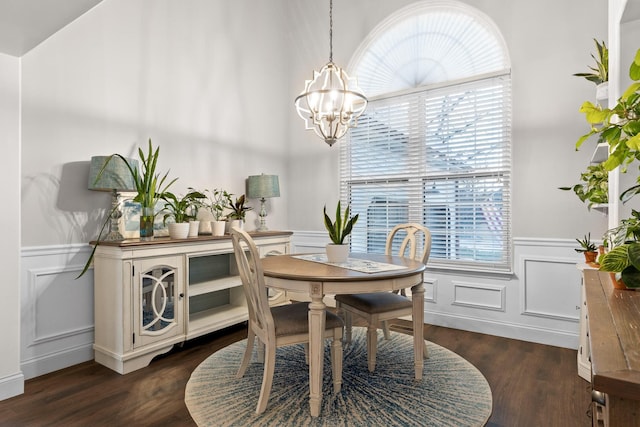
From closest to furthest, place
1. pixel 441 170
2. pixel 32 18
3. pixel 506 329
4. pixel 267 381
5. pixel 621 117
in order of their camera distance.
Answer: pixel 621 117
pixel 32 18
pixel 267 381
pixel 506 329
pixel 441 170

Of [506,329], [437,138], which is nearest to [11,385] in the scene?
[506,329]

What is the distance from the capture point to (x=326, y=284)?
197cm

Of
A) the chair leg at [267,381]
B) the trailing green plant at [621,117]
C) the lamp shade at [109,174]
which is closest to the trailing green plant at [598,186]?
the trailing green plant at [621,117]

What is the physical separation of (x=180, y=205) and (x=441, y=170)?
2.41m

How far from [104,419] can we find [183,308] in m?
0.99

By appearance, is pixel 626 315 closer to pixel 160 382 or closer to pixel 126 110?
pixel 160 382

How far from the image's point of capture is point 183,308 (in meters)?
2.87

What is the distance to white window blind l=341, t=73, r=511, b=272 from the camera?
332cm

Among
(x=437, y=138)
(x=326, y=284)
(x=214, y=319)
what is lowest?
(x=214, y=319)

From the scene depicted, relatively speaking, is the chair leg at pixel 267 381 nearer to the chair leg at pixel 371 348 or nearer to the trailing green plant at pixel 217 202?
the chair leg at pixel 371 348

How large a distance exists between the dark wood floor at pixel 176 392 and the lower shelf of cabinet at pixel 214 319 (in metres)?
0.15

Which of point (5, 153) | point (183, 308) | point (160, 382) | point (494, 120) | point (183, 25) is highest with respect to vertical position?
point (183, 25)

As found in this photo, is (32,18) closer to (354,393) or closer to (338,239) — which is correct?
(338,239)

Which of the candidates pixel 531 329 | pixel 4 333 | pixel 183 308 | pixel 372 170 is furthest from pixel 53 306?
→ pixel 531 329
